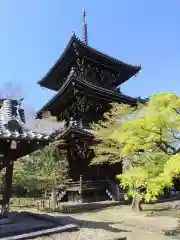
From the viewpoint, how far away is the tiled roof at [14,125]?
25.9ft

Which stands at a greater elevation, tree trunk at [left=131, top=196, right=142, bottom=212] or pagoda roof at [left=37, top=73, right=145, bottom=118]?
pagoda roof at [left=37, top=73, right=145, bottom=118]

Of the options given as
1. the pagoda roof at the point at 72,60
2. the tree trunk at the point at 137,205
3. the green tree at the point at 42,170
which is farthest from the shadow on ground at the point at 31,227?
the pagoda roof at the point at 72,60

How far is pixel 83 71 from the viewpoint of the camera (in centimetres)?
2417

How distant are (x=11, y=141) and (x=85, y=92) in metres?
14.4

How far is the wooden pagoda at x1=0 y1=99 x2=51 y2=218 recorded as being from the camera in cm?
792

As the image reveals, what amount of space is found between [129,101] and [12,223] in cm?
1610

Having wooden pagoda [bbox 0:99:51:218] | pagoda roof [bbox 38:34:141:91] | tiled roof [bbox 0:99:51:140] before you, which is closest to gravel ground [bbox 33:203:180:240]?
wooden pagoda [bbox 0:99:51:218]

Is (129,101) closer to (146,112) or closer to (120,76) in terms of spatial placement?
(120,76)

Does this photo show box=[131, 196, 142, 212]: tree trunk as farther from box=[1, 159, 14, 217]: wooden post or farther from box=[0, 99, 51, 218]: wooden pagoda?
box=[1, 159, 14, 217]: wooden post

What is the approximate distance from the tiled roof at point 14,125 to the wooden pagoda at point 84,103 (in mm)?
9384

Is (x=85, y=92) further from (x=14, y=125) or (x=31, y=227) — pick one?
(x=31, y=227)

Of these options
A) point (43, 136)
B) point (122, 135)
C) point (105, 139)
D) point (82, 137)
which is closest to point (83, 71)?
point (82, 137)

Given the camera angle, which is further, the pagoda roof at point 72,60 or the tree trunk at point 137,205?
the pagoda roof at point 72,60

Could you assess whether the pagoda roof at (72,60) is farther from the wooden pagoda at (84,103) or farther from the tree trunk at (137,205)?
the tree trunk at (137,205)
